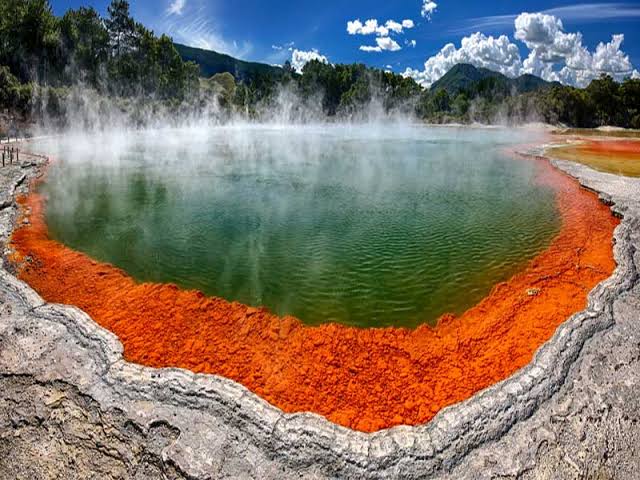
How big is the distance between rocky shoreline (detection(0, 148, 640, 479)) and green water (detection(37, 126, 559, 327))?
3097 mm

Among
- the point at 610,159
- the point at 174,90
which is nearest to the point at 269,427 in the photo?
the point at 610,159

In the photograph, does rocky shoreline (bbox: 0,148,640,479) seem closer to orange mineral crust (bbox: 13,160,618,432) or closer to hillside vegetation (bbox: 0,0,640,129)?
orange mineral crust (bbox: 13,160,618,432)

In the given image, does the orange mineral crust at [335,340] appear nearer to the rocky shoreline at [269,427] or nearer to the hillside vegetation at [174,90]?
the rocky shoreline at [269,427]

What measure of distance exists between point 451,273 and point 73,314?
9246 millimetres

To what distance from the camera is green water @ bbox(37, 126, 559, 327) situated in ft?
32.3

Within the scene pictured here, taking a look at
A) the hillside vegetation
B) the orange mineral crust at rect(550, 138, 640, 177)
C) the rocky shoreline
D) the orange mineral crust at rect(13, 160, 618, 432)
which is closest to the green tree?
the hillside vegetation

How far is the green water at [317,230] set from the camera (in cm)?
986

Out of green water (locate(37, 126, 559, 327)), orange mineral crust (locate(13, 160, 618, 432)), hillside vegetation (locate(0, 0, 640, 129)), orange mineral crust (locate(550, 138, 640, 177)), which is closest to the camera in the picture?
orange mineral crust (locate(13, 160, 618, 432))

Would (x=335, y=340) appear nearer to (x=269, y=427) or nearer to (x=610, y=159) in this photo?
(x=269, y=427)

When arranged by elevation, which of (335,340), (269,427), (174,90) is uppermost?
(174,90)

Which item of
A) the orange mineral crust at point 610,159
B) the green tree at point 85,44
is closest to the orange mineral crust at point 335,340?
the orange mineral crust at point 610,159

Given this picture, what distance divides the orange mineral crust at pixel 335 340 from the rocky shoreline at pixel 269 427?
69cm

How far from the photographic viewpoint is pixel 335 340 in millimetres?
8109

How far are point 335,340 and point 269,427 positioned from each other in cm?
284
